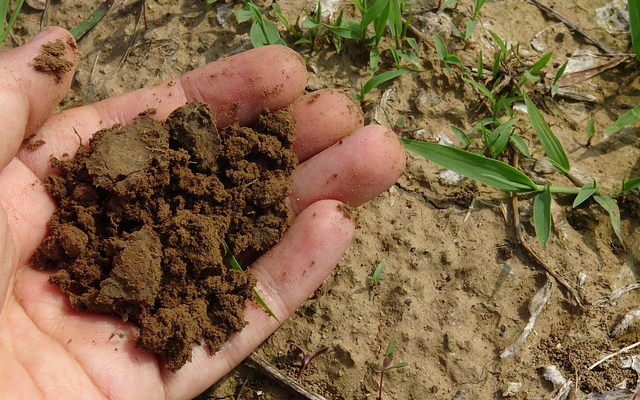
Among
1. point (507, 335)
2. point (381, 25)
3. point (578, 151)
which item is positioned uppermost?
point (381, 25)

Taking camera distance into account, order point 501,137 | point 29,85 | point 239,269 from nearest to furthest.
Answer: point 29,85
point 239,269
point 501,137

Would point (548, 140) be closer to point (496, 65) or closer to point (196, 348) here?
point (496, 65)

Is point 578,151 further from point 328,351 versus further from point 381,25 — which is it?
point 328,351

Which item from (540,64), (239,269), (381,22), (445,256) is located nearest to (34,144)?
(239,269)

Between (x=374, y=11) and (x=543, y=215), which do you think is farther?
(x=374, y=11)

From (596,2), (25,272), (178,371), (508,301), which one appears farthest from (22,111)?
(596,2)

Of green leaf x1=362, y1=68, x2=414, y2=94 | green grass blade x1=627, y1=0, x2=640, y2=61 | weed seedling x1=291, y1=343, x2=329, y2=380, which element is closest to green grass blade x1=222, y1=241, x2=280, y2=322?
weed seedling x1=291, y1=343, x2=329, y2=380
